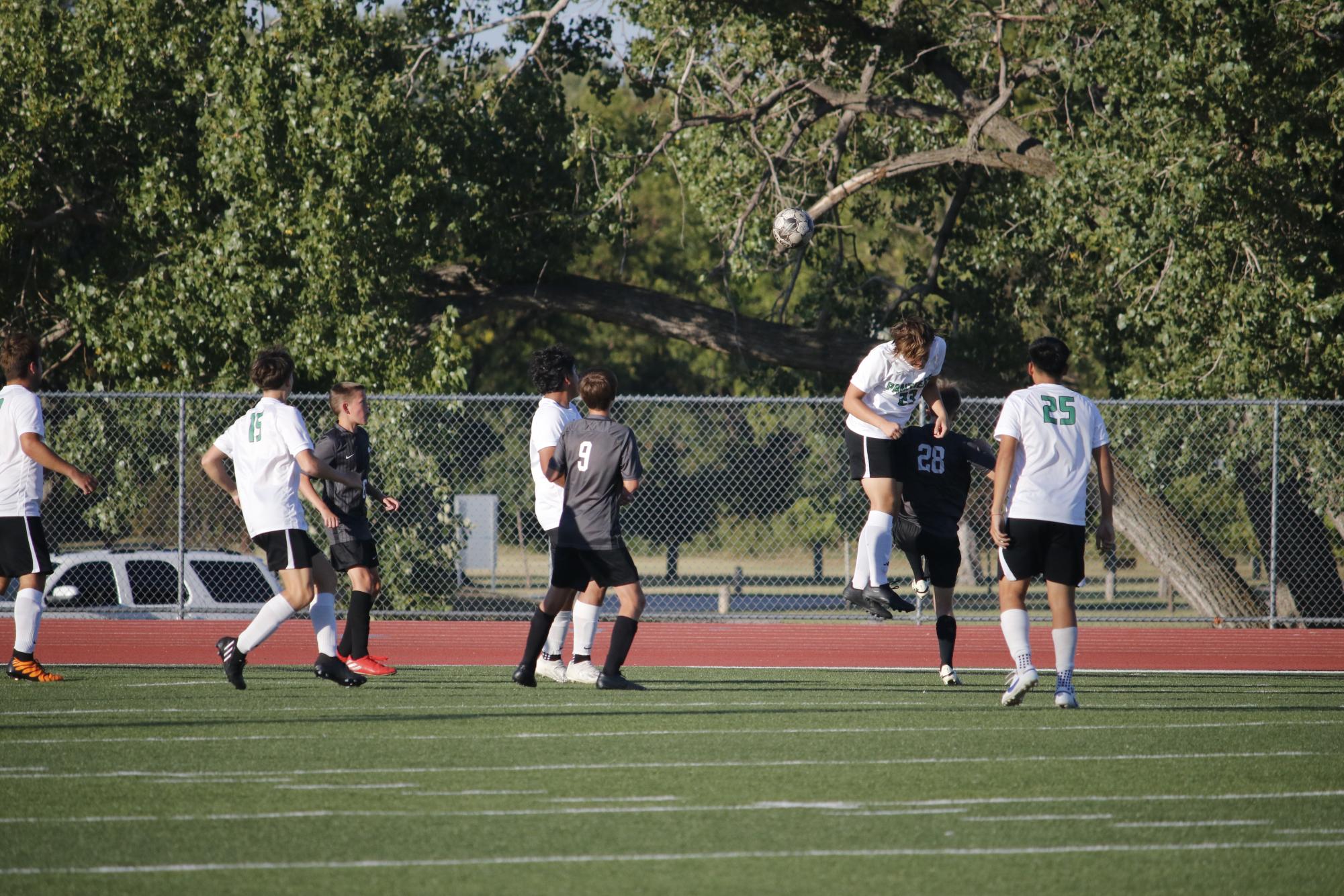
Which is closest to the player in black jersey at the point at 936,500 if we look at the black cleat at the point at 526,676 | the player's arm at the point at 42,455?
the black cleat at the point at 526,676

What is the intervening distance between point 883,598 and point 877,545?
0.44 m

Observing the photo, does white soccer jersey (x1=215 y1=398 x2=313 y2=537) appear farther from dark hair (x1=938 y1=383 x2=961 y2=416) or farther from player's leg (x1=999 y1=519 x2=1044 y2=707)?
dark hair (x1=938 y1=383 x2=961 y2=416)

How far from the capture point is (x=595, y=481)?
8594mm

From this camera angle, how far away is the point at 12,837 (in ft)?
15.7

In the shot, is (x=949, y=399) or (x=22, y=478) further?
(x=949, y=399)

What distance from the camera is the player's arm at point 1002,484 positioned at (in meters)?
8.02

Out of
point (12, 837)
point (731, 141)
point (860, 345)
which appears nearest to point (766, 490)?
point (860, 345)

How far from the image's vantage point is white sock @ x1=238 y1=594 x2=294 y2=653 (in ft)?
27.8

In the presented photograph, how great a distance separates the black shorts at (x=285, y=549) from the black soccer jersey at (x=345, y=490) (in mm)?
1353

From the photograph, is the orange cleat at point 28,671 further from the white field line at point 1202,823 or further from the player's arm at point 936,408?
the white field line at point 1202,823

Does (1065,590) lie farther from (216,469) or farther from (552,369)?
(216,469)

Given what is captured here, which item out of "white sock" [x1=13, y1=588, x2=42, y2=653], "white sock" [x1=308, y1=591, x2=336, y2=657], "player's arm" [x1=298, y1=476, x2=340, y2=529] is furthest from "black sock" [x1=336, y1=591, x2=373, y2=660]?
"white sock" [x1=13, y1=588, x2=42, y2=653]

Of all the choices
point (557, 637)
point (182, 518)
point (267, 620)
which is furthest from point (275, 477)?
point (182, 518)

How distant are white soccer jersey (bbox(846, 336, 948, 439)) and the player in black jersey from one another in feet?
0.87
